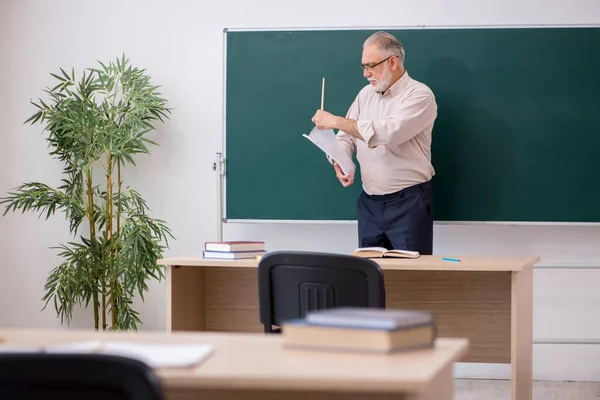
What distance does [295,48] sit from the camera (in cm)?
488

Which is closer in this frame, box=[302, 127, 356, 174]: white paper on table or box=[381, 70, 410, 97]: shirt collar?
box=[302, 127, 356, 174]: white paper on table

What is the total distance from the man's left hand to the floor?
1609mm

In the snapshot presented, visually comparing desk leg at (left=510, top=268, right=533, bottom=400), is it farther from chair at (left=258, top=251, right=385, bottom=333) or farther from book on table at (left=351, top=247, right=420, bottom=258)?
chair at (left=258, top=251, right=385, bottom=333)

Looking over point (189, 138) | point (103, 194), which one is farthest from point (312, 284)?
point (103, 194)

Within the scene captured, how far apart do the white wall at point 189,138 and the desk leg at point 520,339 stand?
1.64 m

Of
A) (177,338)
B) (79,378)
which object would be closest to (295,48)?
(177,338)

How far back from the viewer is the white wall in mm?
4875

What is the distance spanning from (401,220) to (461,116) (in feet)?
2.77

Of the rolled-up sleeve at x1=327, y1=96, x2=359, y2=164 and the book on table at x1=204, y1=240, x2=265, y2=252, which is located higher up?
the rolled-up sleeve at x1=327, y1=96, x2=359, y2=164

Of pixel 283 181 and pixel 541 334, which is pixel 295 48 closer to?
pixel 283 181

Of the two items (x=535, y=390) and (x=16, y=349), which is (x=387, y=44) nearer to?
(x=535, y=390)

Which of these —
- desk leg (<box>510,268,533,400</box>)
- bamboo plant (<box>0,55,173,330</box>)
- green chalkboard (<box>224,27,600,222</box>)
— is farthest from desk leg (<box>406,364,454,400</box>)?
bamboo plant (<box>0,55,173,330</box>)

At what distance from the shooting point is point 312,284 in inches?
110

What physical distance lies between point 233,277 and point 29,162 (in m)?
2.05
